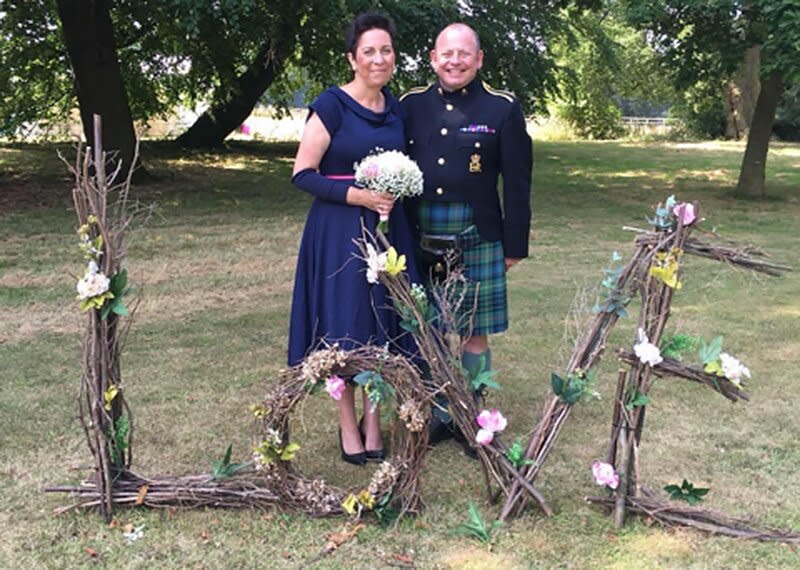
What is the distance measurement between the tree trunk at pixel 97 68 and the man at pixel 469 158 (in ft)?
29.8

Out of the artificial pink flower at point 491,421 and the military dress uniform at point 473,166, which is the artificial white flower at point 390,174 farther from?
the artificial pink flower at point 491,421

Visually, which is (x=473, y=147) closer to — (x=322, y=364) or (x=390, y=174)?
(x=390, y=174)

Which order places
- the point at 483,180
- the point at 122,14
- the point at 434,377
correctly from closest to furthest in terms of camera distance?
the point at 434,377, the point at 483,180, the point at 122,14

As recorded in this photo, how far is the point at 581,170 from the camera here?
682 inches

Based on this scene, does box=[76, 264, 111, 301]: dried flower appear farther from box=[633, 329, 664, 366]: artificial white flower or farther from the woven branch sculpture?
box=[633, 329, 664, 366]: artificial white flower

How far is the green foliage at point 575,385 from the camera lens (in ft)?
9.32

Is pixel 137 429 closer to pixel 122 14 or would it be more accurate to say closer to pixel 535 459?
pixel 535 459

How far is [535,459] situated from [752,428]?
1.58 m

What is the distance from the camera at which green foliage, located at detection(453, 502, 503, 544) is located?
2.87m

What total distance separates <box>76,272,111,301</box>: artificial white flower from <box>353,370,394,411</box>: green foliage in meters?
0.93

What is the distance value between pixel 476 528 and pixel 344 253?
1.15m

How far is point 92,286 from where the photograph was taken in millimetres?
2729

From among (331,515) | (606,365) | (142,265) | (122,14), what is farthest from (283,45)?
(331,515)

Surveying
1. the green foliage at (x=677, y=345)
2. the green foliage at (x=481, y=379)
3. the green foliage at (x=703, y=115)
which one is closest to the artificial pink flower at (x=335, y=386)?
the green foliage at (x=481, y=379)
